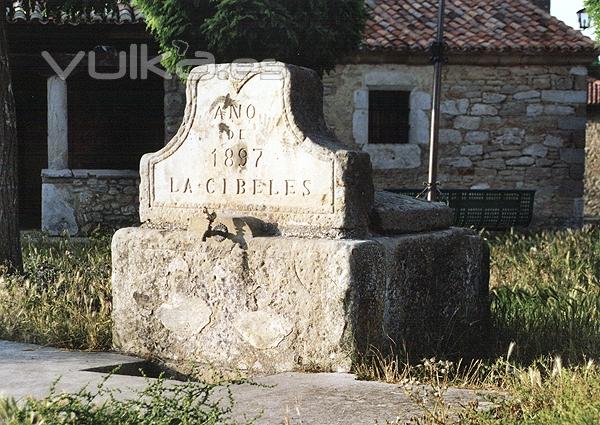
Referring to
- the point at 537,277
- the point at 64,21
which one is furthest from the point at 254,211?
the point at 64,21

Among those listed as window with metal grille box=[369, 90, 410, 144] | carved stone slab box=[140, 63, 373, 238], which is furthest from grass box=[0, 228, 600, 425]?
window with metal grille box=[369, 90, 410, 144]

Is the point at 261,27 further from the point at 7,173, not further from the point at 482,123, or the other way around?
the point at 482,123

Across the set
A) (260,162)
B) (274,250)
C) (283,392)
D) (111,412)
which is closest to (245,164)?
(260,162)

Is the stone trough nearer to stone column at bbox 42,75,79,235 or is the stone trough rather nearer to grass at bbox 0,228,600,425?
grass at bbox 0,228,600,425

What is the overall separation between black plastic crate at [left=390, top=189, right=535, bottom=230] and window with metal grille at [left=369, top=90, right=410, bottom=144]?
251 cm

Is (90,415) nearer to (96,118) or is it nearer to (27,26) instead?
(27,26)

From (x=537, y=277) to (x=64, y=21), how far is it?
849 cm

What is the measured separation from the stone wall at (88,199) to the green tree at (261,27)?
265 cm

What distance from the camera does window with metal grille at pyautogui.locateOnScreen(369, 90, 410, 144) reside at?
50.8ft

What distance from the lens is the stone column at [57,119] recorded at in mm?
14305

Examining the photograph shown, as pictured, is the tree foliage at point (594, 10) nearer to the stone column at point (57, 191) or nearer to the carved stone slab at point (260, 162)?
the stone column at point (57, 191)

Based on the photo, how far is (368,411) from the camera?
3.95m

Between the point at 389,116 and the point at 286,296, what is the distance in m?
10.7

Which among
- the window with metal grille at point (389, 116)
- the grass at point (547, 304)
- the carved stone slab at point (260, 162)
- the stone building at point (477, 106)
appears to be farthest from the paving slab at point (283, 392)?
the window with metal grille at point (389, 116)
